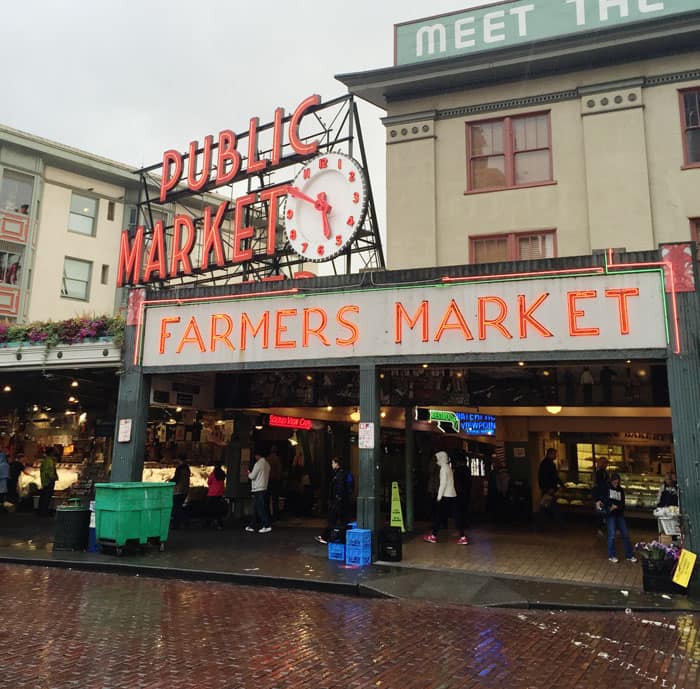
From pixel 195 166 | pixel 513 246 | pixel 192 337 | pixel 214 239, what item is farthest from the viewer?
pixel 195 166

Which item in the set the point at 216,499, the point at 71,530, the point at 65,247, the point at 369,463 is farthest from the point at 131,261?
the point at 65,247

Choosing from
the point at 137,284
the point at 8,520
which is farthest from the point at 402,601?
the point at 137,284

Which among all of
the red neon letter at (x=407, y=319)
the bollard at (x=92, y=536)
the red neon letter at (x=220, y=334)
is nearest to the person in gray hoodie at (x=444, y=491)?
the red neon letter at (x=407, y=319)

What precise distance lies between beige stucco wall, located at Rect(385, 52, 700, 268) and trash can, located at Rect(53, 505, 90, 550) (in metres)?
Answer: 9.52

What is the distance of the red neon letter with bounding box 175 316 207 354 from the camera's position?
1435cm

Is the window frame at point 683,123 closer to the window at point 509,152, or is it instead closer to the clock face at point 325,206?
the window at point 509,152

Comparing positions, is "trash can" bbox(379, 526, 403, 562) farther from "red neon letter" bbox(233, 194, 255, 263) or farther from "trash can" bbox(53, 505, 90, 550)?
"red neon letter" bbox(233, 194, 255, 263)

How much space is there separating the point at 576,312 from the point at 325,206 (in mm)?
8496

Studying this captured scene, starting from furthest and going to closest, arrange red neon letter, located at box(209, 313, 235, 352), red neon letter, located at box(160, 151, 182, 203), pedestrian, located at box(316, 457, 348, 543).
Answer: red neon letter, located at box(160, 151, 182, 203), red neon letter, located at box(209, 313, 235, 352), pedestrian, located at box(316, 457, 348, 543)

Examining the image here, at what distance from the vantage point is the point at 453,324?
12.2 m

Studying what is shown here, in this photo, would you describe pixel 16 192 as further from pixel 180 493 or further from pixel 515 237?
pixel 515 237

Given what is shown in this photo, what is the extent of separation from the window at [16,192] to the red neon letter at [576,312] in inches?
1069

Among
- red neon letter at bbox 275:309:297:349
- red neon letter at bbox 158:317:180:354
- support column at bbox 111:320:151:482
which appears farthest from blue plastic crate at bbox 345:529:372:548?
red neon letter at bbox 158:317:180:354

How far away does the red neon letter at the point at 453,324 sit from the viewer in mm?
12136
